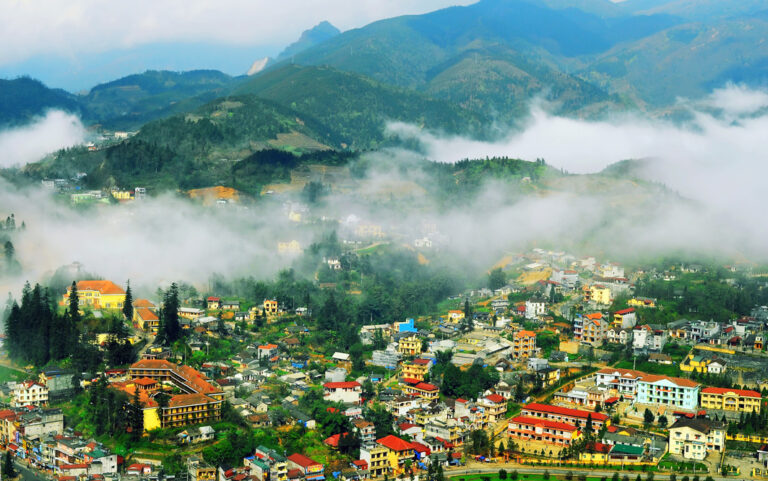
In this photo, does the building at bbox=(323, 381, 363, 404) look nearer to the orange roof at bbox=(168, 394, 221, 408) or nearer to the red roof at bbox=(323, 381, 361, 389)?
the red roof at bbox=(323, 381, 361, 389)

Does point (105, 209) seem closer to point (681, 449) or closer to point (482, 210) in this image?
point (482, 210)

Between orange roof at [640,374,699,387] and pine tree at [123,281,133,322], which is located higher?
pine tree at [123,281,133,322]

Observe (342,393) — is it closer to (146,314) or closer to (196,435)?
(196,435)

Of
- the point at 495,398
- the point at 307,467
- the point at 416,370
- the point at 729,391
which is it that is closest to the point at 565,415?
the point at 495,398

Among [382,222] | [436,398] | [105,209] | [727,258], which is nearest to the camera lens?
[436,398]

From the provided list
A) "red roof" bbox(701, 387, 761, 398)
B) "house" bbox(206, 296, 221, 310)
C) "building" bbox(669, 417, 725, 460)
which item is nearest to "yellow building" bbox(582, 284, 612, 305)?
"red roof" bbox(701, 387, 761, 398)

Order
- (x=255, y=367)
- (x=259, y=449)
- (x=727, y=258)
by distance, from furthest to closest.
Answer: (x=727, y=258) < (x=255, y=367) < (x=259, y=449)

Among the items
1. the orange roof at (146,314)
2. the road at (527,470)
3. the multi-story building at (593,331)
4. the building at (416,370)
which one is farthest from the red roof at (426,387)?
the orange roof at (146,314)

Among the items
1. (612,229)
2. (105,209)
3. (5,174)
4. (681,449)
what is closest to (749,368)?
(681,449)
